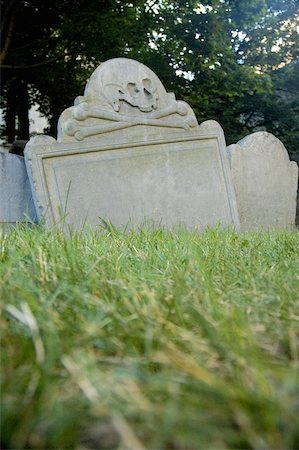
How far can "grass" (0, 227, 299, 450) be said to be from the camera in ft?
1.88

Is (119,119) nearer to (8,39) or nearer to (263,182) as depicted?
(263,182)

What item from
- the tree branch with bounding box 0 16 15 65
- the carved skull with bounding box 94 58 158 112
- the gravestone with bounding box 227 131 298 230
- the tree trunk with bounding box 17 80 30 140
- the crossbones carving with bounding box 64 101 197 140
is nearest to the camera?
the crossbones carving with bounding box 64 101 197 140

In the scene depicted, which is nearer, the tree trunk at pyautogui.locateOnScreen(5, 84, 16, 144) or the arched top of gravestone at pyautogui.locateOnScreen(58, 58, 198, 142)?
the arched top of gravestone at pyautogui.locateOnScreen(58, 58, 198, 142)

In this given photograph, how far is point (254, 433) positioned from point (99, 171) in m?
4.82

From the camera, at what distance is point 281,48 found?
11039mm

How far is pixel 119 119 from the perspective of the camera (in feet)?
18.1

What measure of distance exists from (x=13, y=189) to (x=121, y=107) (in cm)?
126

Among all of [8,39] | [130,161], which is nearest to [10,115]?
[8,39]

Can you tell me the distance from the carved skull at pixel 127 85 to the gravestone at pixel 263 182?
38.1 inches

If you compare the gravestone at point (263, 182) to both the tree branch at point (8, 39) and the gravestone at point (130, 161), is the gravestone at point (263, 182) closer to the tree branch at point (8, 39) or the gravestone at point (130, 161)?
the gravestone at point (130, 161)

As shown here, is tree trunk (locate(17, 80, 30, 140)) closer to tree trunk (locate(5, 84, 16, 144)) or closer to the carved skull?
tree trunk (locate(5, 84, 16, 144))

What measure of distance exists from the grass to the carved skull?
4425 mm

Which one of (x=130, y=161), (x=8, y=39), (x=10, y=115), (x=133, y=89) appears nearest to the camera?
(x=130, y=161)

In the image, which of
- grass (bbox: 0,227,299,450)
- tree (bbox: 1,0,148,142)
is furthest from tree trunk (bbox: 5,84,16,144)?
grass (bbox: 0,227,299,450)
